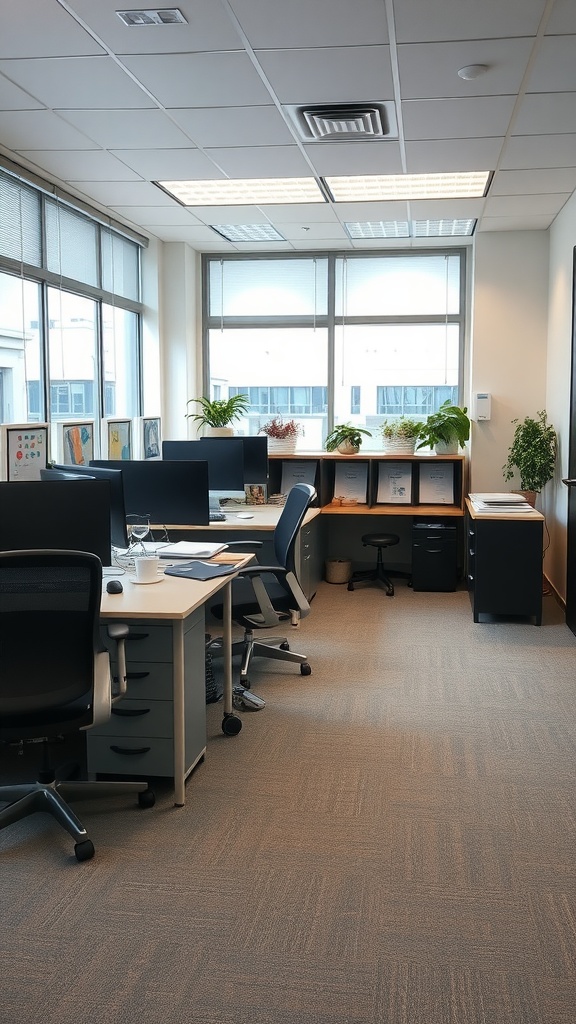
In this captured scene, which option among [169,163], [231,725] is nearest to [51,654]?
[231,725]

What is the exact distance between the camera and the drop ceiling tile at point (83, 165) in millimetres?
4566

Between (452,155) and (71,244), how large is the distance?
2.37 metres

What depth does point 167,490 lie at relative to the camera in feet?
14.6

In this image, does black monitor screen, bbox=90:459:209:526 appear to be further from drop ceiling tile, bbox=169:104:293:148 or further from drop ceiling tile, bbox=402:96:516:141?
drop ceiling tile, bbox=402:96:516:141

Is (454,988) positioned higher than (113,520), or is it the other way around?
(113,520)

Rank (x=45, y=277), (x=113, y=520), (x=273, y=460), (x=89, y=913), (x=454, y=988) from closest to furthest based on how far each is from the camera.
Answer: (x=454, y=988) → (x=89, y=913) → (x=113, y=520) → (x=45, y=277) → (x=273, y=460)

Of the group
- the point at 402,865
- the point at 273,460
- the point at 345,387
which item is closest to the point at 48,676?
the point at 402,865

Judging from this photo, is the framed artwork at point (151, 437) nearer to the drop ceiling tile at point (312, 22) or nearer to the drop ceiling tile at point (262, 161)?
the drop ceiling tile at point (262, 161)

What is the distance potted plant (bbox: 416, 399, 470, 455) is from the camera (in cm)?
655

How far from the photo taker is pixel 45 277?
5.03 metres

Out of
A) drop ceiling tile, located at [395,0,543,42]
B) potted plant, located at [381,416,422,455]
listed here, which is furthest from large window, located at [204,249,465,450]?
drop ceiling tile, located at [395,0,543,42]

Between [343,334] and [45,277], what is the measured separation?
2835mm

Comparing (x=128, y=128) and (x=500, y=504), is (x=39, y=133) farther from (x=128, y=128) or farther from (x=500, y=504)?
(x=500, y=504)

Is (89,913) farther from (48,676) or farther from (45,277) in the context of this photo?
(45,277)
